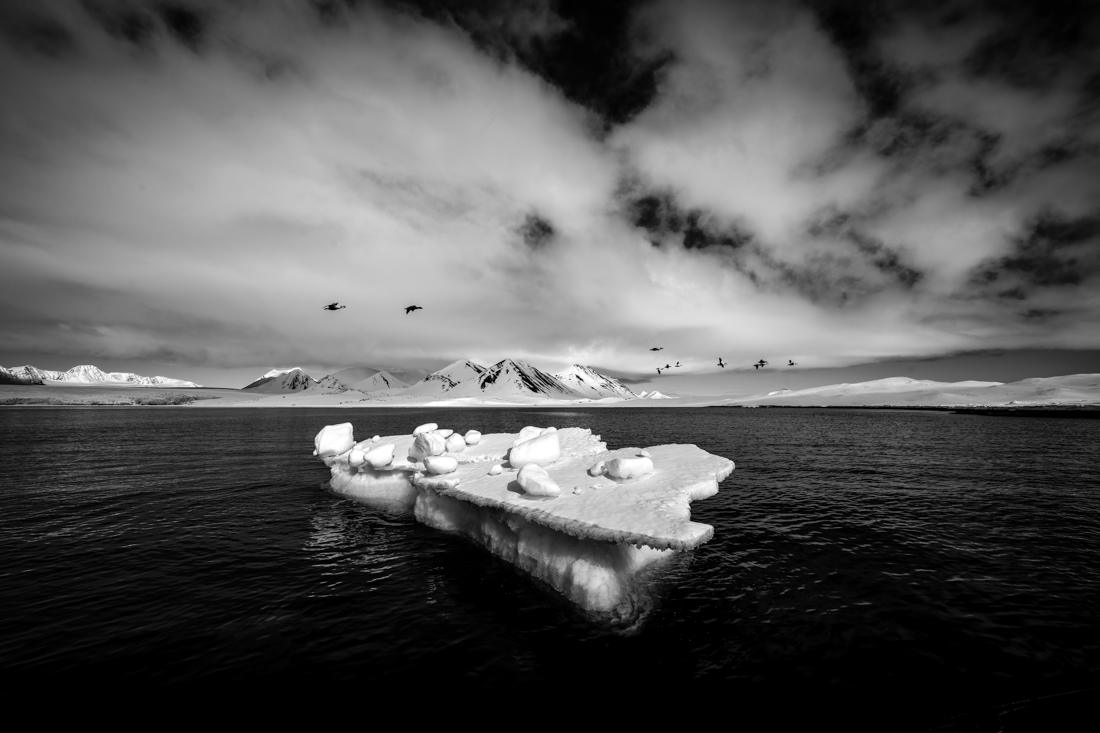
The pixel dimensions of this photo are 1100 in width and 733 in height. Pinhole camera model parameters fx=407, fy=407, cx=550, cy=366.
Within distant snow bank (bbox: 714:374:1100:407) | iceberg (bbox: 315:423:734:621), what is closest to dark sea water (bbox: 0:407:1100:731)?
iceberg (bbox: 315:423:734:621)

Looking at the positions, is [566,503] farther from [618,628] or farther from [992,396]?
[992,396]

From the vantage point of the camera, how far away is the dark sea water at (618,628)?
7.54 metres

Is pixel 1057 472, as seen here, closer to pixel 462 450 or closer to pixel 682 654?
pixel 682 654

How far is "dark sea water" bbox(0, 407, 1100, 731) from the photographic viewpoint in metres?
7.54

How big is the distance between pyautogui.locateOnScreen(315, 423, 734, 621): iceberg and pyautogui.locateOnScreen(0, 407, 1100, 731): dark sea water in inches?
26.2

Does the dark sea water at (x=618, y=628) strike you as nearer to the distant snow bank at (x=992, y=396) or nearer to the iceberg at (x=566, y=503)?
the iceberg at (x=566, y=503)

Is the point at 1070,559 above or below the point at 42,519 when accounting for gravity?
below

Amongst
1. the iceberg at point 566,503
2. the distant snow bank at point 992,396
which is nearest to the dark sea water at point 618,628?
the iceberg at point 566,503

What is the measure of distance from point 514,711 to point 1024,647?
10.4 meters

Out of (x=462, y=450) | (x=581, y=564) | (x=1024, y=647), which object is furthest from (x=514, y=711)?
(x=462, y=450)

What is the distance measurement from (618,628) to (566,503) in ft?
12.1

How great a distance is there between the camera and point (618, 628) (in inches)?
366

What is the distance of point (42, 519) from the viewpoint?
1698 centimetres

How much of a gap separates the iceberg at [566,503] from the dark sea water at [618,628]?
0.67 meters
